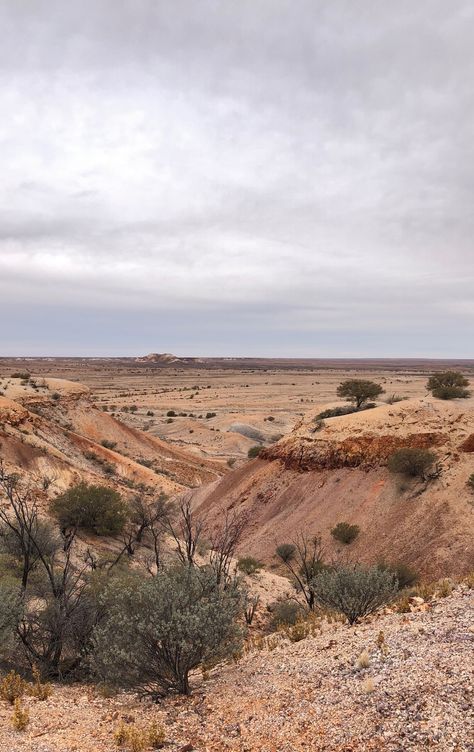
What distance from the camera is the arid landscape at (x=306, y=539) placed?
585cm

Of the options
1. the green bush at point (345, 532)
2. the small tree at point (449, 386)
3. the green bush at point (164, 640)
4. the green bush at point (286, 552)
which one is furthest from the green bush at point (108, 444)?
the green bush at point (164, 640)

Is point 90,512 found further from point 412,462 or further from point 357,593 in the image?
point 412,462

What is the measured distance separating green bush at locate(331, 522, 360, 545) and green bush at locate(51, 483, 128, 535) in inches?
341

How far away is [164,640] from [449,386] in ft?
82.7

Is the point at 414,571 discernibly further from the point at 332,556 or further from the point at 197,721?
the point at 197,721

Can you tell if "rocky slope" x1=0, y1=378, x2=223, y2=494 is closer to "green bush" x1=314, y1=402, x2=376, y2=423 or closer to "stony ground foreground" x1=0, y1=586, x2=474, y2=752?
"green bush" x1=314, y1=402, x2=376, y2=423

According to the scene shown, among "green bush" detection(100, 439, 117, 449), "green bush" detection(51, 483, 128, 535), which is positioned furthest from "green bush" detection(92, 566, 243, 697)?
"green bush" detection(100, 439, 117, 449)

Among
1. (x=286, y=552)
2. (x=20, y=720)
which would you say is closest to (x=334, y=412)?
(x=286, y=552)

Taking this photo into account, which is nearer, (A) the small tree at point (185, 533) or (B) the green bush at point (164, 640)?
(B) the green bush at point (164, 640)

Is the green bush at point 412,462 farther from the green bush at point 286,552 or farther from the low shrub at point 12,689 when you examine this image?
the low shrub at point 12,689

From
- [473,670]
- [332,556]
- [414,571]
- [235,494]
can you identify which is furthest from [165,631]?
[235,494]

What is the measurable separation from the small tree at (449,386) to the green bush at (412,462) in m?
7.07

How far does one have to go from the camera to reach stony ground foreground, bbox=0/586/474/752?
5.37 m

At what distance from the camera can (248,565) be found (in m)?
18.9
